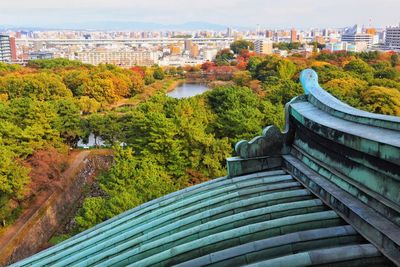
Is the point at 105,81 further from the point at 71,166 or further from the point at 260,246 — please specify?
the point at 260,246

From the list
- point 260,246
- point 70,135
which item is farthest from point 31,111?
point 260,246

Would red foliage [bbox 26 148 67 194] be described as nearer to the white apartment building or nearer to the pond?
the pond

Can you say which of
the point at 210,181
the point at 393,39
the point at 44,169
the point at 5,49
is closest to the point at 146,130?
the point at 44,169

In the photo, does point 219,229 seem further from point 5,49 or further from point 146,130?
point 5,49

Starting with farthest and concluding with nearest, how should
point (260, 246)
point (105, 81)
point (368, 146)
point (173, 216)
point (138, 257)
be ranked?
point (105, 81), point (173, 216), point (138, 257), point (260, 246), point (368, 146)

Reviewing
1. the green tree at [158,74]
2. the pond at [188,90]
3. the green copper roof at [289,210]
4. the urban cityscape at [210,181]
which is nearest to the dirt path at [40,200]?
the urban cityscape at [210,181]

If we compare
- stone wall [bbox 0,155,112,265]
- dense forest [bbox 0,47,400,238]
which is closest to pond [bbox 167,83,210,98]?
dense forest [bbox 0,47,400,238]
